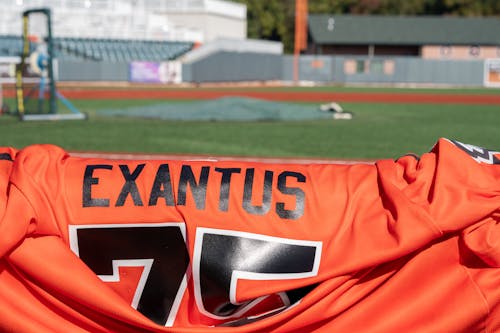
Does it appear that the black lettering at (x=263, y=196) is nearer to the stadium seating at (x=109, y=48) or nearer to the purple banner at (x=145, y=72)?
the purple banner at (x=145, y=72)

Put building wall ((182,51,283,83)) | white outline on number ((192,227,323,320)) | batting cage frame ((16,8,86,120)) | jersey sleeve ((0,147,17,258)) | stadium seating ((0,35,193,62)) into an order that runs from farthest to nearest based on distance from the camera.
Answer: stadium seating ((0,35,193,62))
building wall ((182,51,283,83))
batting cage frame ((16,8,86,120))
white outline on number ((192,227,323,320))
jersey sleeve ((0,147,17,258))

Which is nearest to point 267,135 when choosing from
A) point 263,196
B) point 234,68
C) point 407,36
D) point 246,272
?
point 263,196

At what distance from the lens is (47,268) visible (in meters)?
3.20

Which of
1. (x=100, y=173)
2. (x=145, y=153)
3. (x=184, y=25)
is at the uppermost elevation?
(x=184, y=25)

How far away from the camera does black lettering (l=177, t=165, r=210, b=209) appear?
3309 millimetres

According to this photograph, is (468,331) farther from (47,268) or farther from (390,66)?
(390,66)

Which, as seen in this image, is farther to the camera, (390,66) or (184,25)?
(184,25)

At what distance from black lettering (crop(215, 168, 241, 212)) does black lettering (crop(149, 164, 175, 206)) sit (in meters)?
0.22

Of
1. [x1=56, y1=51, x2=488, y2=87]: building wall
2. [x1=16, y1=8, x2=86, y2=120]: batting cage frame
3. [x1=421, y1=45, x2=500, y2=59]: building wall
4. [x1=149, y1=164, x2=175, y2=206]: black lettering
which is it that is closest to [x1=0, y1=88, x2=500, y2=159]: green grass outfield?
[x1=16, y1=8, x2=86, y2=120]: batting cage frame

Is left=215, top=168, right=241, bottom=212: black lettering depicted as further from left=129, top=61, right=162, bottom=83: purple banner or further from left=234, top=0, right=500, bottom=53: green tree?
left=234, top=0, right=500, bottom=53: green tree

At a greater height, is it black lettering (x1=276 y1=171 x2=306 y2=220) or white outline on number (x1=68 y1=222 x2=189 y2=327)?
black lettering (x1=276 y1=171 x2=306 y2=220)

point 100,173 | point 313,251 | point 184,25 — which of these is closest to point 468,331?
point 313,251

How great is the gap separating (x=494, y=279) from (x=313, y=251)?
770mm

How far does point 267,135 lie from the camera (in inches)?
575
